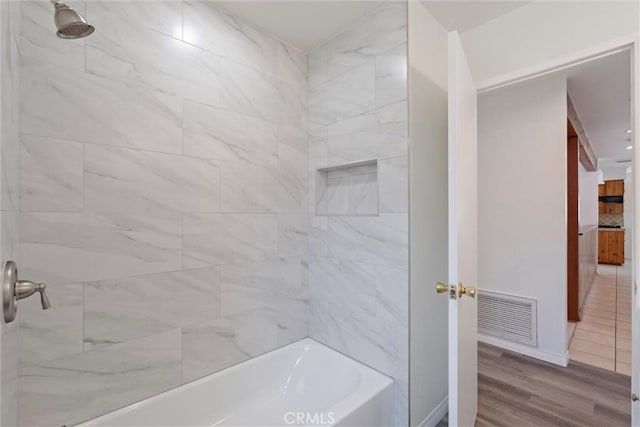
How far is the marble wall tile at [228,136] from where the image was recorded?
5.37 ft

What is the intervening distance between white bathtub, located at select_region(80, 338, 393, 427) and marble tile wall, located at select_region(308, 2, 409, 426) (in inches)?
4.7

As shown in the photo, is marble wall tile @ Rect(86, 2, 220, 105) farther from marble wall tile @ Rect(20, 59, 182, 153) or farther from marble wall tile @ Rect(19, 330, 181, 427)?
marble wall tile @ Rect(19, 330, 181, 427)

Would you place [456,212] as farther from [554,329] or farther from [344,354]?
[554,329]

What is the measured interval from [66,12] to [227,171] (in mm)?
960

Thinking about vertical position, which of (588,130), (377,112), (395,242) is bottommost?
(395,242)

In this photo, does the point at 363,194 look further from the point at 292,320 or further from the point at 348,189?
the point at 292,320

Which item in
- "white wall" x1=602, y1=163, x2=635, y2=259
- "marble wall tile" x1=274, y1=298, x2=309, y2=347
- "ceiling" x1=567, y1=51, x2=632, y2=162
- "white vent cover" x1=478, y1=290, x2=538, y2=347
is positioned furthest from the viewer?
"white wall" x1=602, y1=163, x2=635, y2=259

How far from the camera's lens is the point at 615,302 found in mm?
3975

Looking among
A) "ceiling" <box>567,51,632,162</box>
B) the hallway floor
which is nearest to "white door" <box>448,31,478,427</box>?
"ceiling" <box>567,51,632,162</box>

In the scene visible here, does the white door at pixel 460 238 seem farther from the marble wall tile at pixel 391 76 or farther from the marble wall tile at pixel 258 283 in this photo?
the marble wall tile at pixel 258 283

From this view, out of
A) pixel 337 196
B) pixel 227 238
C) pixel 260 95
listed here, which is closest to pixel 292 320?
pixel 227 238

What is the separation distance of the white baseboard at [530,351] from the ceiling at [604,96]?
2191 millimetres

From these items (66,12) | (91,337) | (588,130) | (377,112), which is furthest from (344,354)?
(588,130)

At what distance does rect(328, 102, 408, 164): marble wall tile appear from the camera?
1.64 metres
